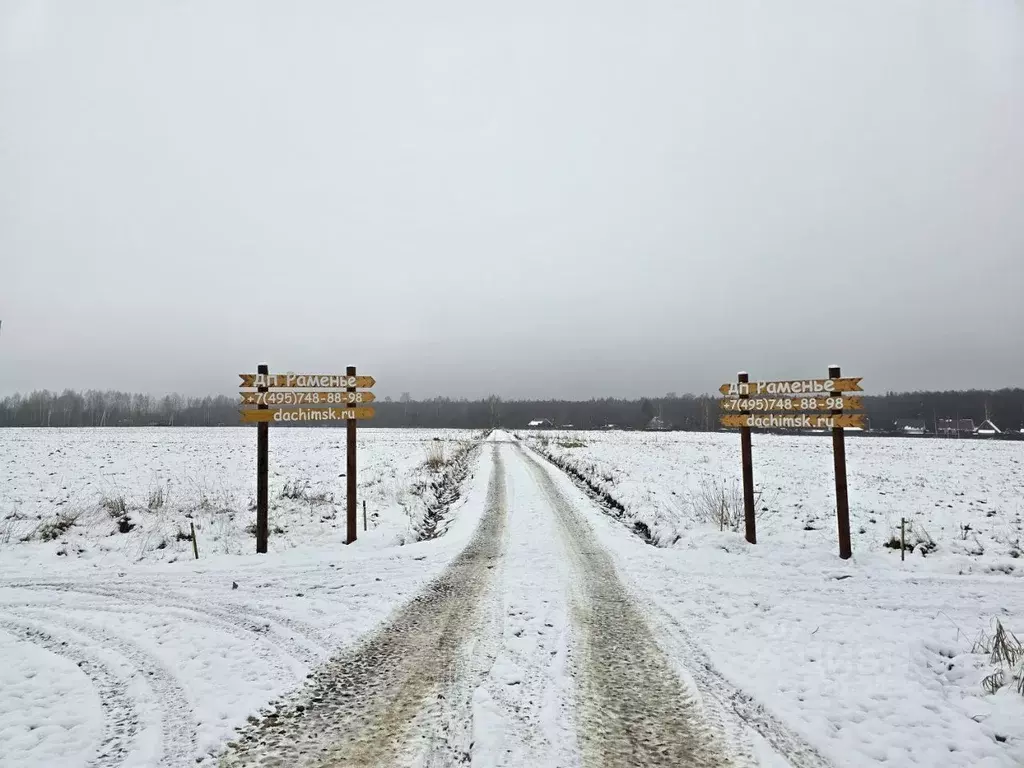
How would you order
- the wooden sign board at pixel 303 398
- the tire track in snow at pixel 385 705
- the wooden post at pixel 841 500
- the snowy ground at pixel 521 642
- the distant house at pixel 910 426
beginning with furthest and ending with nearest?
1. the distant house at pixel 910 426
2. the wooden sign board at pixel 303 398
3. the wooden post at pixel 841 500
4. the snowy ground at pixel 521 642
5. the tire track in snow at pixel 385 705

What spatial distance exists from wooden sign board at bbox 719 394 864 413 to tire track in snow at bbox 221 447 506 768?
7492 millimetres

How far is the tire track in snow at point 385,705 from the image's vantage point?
353 centimetres

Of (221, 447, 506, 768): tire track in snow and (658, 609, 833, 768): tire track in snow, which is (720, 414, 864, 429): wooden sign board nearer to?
(658, 609, 833, 768): tire track in snow

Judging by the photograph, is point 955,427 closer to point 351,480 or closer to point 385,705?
point 351,480

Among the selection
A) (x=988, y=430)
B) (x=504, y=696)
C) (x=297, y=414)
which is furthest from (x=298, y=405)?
(x=988, y=430)

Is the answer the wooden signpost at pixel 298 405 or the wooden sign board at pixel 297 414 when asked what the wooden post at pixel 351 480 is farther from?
the wooden sign board at pixel 297 414

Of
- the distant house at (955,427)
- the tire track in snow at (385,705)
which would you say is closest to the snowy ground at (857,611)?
the tire track in snow at (385,705)

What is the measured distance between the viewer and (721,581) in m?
8.01

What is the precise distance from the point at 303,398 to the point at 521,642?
7855mm

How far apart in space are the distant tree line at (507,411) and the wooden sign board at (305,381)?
10134 cm

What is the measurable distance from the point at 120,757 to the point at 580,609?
5.04 m

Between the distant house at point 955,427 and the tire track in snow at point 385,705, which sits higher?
the tire track in snow at point 385,705

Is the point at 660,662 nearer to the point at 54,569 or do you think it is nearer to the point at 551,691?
the point at 551,691

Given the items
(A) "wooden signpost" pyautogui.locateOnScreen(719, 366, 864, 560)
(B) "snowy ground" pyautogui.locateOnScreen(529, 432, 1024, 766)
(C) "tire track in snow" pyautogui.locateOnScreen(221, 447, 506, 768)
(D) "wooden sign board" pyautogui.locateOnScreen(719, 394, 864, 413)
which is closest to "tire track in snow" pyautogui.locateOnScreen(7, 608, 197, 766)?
(C) "tire track in snow" pyautogui.locateOnScreen(221, 447, 506, 768)
